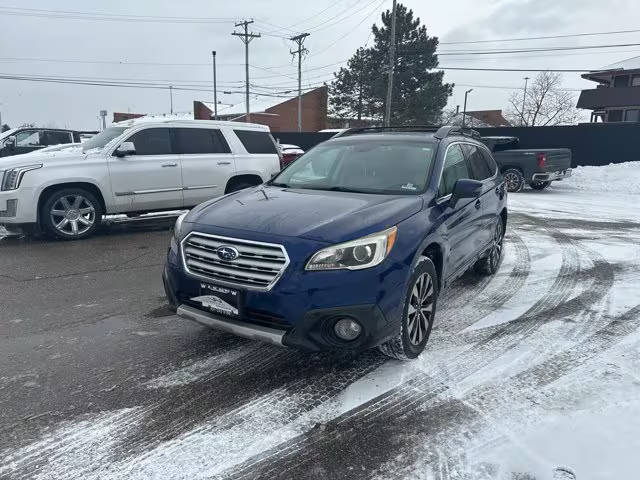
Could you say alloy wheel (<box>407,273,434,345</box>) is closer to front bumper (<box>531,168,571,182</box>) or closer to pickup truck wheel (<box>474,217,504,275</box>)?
pickup truck wheel (<box>474,217,504,275</box>)

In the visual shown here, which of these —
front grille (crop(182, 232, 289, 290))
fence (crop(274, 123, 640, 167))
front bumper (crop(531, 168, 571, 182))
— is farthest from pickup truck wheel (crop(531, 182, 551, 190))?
front grille (crop(182, 232, 289, 290))

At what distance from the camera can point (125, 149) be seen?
7.96 metres

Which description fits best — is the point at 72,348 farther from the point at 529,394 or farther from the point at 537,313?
the point at 537,313

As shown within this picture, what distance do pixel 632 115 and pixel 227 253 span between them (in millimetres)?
39741

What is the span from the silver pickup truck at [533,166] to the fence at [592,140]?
424cm

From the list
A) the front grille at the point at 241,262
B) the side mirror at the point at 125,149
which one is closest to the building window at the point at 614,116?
the side mirror at the point at 125,149

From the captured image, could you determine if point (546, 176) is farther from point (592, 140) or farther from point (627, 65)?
point (627, 65)

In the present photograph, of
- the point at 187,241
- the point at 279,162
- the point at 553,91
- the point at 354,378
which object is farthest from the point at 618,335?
the point at 553,91

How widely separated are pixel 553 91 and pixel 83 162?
236ft

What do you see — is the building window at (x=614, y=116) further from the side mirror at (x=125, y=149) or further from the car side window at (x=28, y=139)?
the side mirror at (x=125, y=149)

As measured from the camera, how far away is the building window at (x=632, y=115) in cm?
3450

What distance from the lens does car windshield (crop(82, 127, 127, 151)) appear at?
8.25 meters

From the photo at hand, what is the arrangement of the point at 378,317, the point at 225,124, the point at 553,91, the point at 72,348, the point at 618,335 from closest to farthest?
1. the point at 378,317
2. the point at 72,348
3. the point at 618,335
4. the point at 225,124
5. the point at 553,91

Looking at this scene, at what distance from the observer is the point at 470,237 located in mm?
4898
